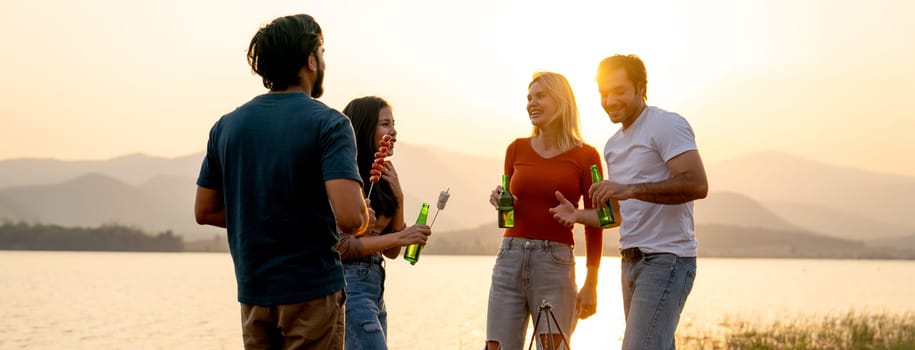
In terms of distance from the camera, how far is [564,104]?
6266mm

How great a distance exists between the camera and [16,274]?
9350 centimetres

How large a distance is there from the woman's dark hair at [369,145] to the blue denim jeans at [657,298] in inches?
57.1

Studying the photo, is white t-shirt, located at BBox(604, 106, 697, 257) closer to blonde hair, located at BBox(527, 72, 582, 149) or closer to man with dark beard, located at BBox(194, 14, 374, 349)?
blonde hair, located at BBox(527, 72, 582, 149)

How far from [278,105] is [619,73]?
2413mm

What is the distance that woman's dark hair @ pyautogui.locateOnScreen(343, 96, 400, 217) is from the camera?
5328mm

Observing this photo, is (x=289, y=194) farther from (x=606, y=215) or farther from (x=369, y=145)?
(x=606, y=215)

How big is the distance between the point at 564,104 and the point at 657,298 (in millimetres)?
1575

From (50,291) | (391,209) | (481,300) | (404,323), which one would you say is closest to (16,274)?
(50,291)

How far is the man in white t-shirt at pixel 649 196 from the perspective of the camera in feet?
16.7

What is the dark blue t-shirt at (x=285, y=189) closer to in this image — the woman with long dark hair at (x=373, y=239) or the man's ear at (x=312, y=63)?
the man's ear at (x=312, y=63)

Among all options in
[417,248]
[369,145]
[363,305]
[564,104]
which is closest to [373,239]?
[363,305]

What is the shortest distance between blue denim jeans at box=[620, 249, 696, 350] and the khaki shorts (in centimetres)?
210

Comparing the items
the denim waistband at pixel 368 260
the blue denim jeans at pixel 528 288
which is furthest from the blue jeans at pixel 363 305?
the blue denim jeans at pixel 528 288

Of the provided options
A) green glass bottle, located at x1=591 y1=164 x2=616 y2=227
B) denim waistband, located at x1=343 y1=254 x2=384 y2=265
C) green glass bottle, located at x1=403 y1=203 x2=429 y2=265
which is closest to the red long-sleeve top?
green glass bottle, located at x1=591 y1=164 x2=616 y2=227
